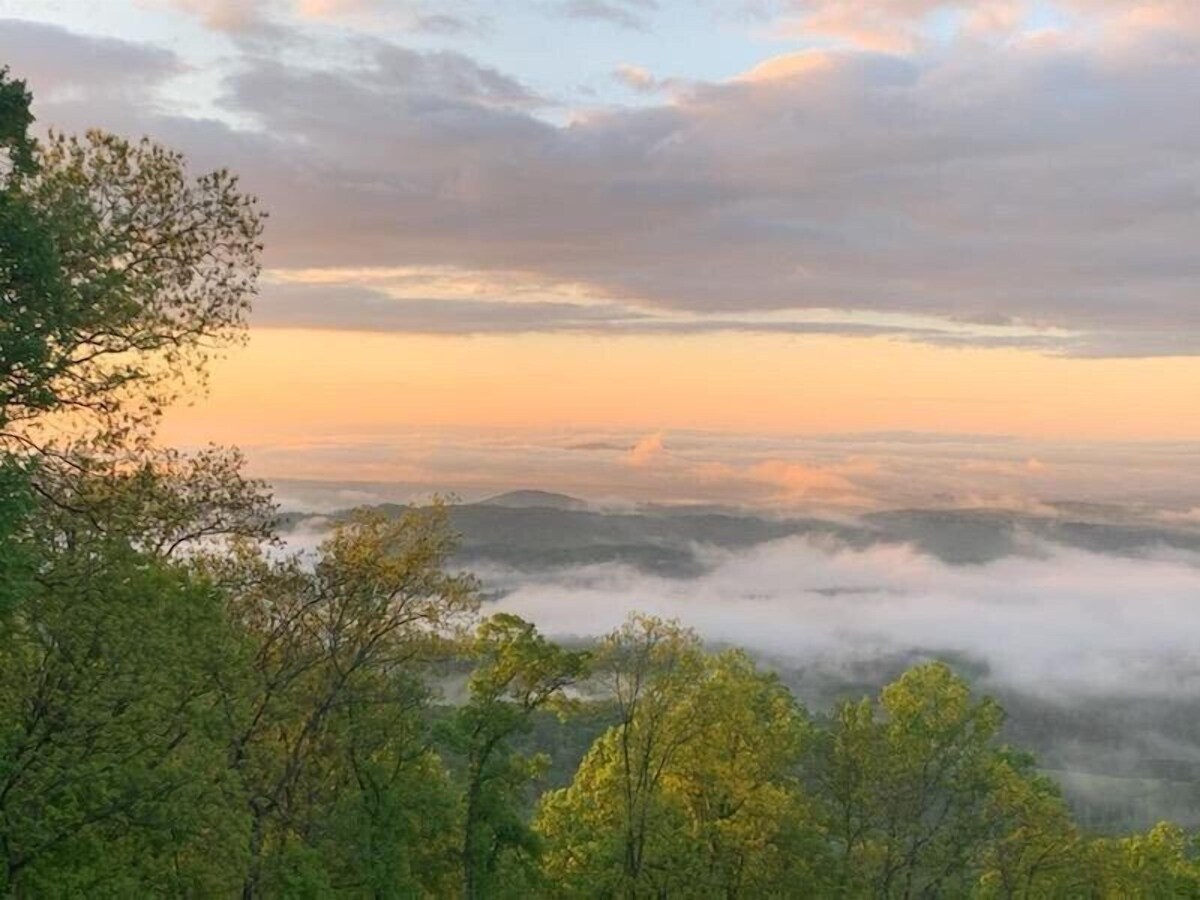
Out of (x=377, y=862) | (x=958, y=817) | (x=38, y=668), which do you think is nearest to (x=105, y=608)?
(x=38, y=668)

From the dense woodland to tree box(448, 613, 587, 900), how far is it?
0.10m

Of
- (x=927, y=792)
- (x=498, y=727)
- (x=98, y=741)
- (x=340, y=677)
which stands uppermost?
(x=98, y=741)

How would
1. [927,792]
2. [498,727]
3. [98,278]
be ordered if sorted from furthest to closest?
[927,792] < [498,727] < [98,278]

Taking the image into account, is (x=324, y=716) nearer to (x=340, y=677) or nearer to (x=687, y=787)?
(x=340, y=677)

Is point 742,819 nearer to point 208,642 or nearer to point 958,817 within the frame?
point 958,817

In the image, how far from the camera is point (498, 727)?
37.3 metres

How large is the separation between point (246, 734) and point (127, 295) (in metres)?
12.0

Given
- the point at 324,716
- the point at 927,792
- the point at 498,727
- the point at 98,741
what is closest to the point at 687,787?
the point at 927,792

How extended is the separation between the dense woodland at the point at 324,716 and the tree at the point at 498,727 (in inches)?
4.0

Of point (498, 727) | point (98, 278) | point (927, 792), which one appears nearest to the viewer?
point (98, 278)

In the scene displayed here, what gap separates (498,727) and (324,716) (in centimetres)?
678

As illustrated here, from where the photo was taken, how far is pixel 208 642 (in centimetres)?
2519

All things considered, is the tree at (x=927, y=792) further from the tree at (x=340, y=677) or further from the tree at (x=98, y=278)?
the tree at (x=98, y=278)

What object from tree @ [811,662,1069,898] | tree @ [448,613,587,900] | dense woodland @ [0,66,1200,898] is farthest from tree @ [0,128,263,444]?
tree @ [811,662,1069,898]
